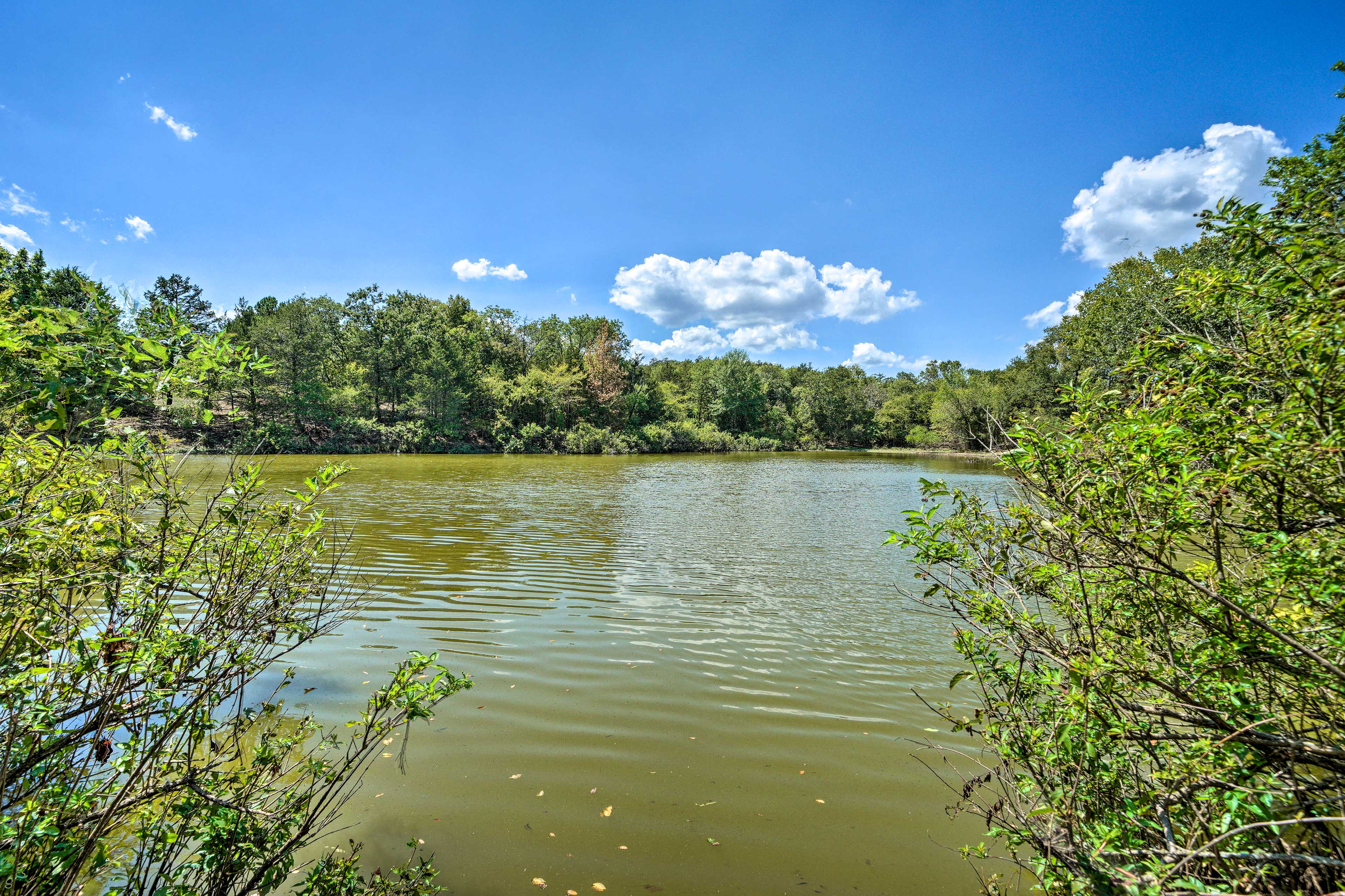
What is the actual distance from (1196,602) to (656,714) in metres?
3.97

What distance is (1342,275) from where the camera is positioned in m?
1.90

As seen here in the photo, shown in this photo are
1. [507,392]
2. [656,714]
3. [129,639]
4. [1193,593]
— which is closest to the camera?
[129,639]

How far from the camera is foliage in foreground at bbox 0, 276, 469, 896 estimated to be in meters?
1.76

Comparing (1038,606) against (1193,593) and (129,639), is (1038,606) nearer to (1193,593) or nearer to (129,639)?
(1193,593)

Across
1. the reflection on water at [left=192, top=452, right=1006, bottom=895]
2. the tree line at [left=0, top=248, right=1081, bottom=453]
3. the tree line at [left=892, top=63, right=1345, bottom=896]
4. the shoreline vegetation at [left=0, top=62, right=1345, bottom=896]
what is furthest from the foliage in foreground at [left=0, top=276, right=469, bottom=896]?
the tree line at [left=0, top=248, right=1081, bottom=453]

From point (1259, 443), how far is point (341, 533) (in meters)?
13.1

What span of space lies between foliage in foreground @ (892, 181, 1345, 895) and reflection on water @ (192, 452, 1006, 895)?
1.24 meters

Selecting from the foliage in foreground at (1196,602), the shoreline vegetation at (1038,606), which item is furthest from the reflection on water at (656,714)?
the foliage in foreground at (1196,602)

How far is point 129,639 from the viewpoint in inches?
75.1

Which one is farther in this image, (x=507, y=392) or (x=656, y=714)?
(x=507, y=392)

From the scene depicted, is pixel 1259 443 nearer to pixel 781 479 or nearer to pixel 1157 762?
pixel 1157 762

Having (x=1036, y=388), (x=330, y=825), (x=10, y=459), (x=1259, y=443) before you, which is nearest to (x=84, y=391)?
(x=10, y=459)

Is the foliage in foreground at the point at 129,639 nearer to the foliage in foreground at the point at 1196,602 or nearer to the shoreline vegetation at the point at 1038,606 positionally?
the shoreline vegetation at the point at 1038,606

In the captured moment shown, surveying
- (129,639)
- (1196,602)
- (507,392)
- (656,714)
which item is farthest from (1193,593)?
(507,392)
